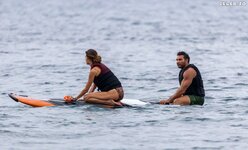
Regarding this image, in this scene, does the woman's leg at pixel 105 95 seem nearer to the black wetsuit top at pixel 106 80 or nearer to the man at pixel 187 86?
the black wetsuit top at pixel 106 80

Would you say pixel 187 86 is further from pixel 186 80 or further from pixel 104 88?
pixel 104 88

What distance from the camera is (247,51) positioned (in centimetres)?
4319

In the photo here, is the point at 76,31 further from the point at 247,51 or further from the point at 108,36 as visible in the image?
the point at 247,51

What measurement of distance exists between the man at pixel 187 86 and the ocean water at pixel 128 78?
28 centimetres

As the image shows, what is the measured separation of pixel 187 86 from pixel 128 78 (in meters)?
9.30

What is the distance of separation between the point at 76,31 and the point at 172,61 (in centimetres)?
2143

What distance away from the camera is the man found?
2317 cm

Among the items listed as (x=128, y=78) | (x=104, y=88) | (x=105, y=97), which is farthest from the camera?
(x=128, y=78)

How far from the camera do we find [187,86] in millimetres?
23312

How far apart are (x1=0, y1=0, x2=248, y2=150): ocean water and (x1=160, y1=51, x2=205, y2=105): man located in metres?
0.28

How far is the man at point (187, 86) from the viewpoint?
76.0 ft

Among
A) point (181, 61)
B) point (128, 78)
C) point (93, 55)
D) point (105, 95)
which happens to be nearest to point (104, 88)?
point (105, 95)

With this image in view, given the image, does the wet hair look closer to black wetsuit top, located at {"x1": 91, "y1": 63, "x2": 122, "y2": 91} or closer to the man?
black wetsuit top, located at {"x1": 91, "y1": 63, "x2": 122, "y2": 91}

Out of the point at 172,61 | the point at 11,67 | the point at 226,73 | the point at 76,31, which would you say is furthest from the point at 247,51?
the point at 76,31
